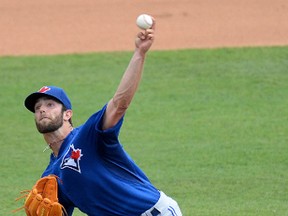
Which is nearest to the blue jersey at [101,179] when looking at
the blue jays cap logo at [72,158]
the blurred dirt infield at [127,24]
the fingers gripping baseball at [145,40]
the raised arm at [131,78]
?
the blue jays cap logo at [72,158]

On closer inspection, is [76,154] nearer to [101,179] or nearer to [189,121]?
[101,179]

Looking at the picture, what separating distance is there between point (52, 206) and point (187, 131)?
5.89 m

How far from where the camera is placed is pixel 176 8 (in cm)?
1795

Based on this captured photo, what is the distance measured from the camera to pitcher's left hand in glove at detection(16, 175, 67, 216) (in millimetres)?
5660

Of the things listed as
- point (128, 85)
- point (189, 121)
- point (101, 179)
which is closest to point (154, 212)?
point (101, 179)

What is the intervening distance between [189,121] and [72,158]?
6.46m

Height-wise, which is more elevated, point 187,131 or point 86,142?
point 187,131

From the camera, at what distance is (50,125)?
5.61m

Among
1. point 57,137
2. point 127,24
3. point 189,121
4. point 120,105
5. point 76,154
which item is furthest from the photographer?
point 127,24

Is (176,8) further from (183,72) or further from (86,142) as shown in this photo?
(86,142)

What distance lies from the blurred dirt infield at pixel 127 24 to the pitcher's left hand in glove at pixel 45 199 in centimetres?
1008

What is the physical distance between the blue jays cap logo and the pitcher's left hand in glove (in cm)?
19

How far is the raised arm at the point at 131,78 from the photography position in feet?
16.4

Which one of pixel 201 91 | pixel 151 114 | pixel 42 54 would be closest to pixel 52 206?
pixel 151 114
